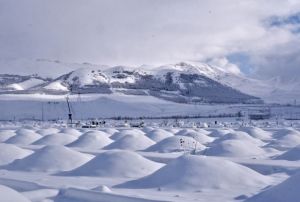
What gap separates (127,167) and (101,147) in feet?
49.6

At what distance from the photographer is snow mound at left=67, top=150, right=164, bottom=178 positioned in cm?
2145

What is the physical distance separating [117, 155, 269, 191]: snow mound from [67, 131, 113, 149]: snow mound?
1750cm

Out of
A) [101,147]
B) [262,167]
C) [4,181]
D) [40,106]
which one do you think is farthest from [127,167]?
[40,106]

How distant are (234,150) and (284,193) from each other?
50.0 ft

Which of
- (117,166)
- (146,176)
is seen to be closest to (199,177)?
(146,176)

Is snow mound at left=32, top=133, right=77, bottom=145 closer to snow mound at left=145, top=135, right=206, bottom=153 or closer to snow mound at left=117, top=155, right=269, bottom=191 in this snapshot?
snow mound at left=145, top=135, right=206, bottom=153

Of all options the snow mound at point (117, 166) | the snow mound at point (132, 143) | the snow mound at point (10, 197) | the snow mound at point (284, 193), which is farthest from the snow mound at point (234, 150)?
the snow mound at point (10, 197)

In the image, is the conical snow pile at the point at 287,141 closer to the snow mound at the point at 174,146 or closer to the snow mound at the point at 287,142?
the snow mound at the point at 287,142

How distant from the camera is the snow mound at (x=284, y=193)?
15.0m

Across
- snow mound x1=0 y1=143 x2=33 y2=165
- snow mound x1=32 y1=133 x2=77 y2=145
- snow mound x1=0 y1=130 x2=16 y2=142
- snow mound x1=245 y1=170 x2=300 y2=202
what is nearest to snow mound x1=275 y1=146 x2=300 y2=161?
snow mound x1=245 y1=170 x2=300 y2=202

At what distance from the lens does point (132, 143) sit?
35.3 m

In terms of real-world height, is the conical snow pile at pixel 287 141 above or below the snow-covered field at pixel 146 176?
below

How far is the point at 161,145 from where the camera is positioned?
34.2 metres

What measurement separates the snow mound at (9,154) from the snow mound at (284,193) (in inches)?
547
